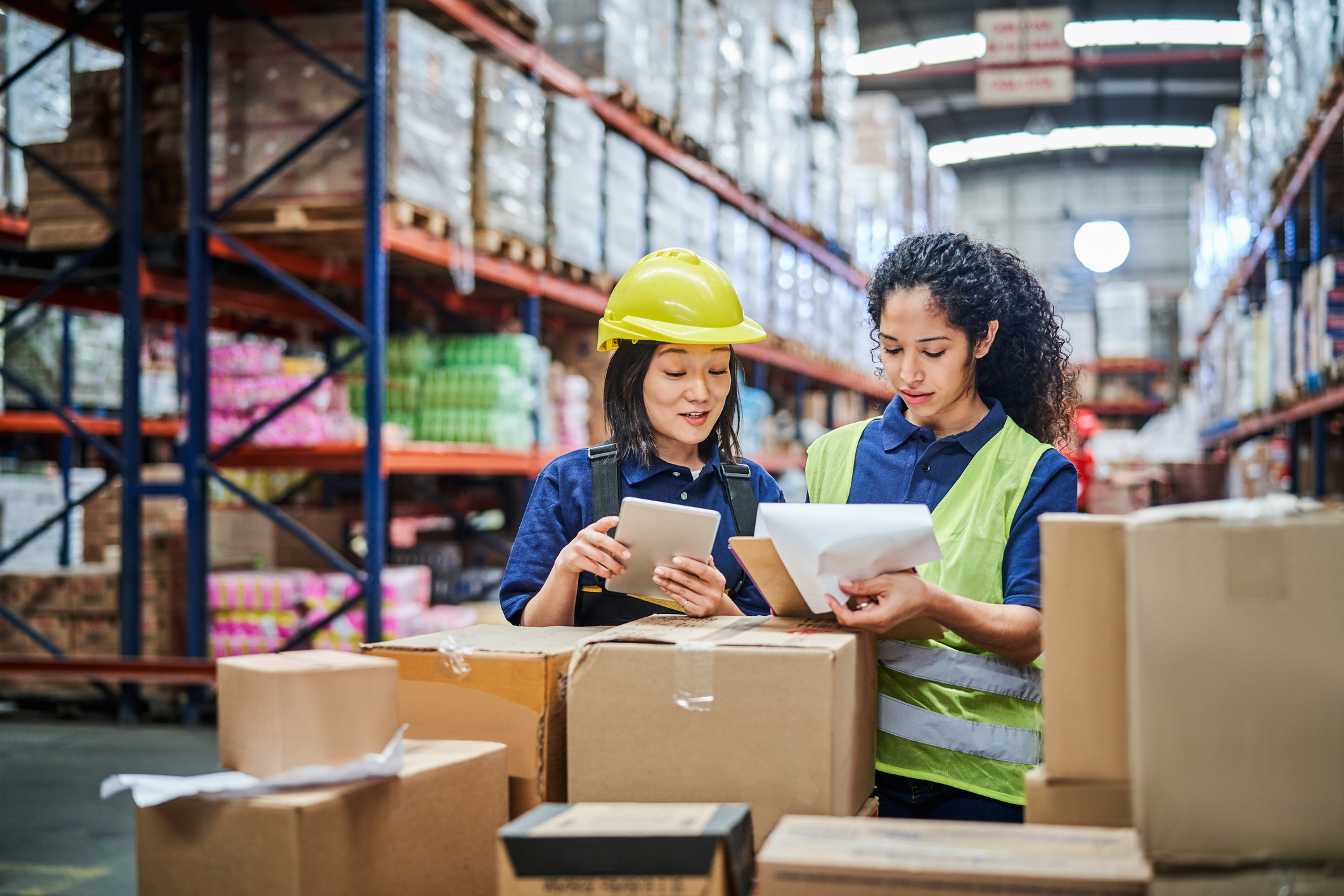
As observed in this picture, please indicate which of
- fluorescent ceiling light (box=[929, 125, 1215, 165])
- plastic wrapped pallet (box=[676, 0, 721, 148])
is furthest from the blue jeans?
fluorescent ceiling light (box=[929, 125, 1215, 165])

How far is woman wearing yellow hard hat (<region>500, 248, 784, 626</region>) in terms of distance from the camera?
84.2 inches

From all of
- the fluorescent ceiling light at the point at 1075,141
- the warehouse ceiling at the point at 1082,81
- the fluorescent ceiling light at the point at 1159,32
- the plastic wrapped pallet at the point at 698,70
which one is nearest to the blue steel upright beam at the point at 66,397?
the plastic wrapped pallet at the point at 698,70

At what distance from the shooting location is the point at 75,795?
14.8 feet

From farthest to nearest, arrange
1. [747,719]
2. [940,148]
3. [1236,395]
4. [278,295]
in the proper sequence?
[940,148], [1236,395], [278,295], [747,719]

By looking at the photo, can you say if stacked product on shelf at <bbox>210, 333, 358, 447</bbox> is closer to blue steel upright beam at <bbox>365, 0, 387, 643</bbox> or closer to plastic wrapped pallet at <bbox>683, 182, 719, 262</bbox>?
blue steel upright beam at <bbox>365, 0, 387, 643</bbox>

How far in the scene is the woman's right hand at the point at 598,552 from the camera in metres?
1.82

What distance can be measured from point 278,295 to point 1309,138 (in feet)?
19.4

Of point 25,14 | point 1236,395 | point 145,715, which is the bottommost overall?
point 145,715

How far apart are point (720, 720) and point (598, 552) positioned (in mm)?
454

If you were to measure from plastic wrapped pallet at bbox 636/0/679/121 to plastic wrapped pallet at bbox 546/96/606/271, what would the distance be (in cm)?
66

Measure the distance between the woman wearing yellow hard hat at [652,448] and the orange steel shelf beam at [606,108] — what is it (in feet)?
8.18

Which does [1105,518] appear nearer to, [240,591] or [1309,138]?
[240,591]

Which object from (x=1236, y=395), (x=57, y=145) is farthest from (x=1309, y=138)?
(x=57, y=145)

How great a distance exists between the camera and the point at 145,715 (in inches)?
230
